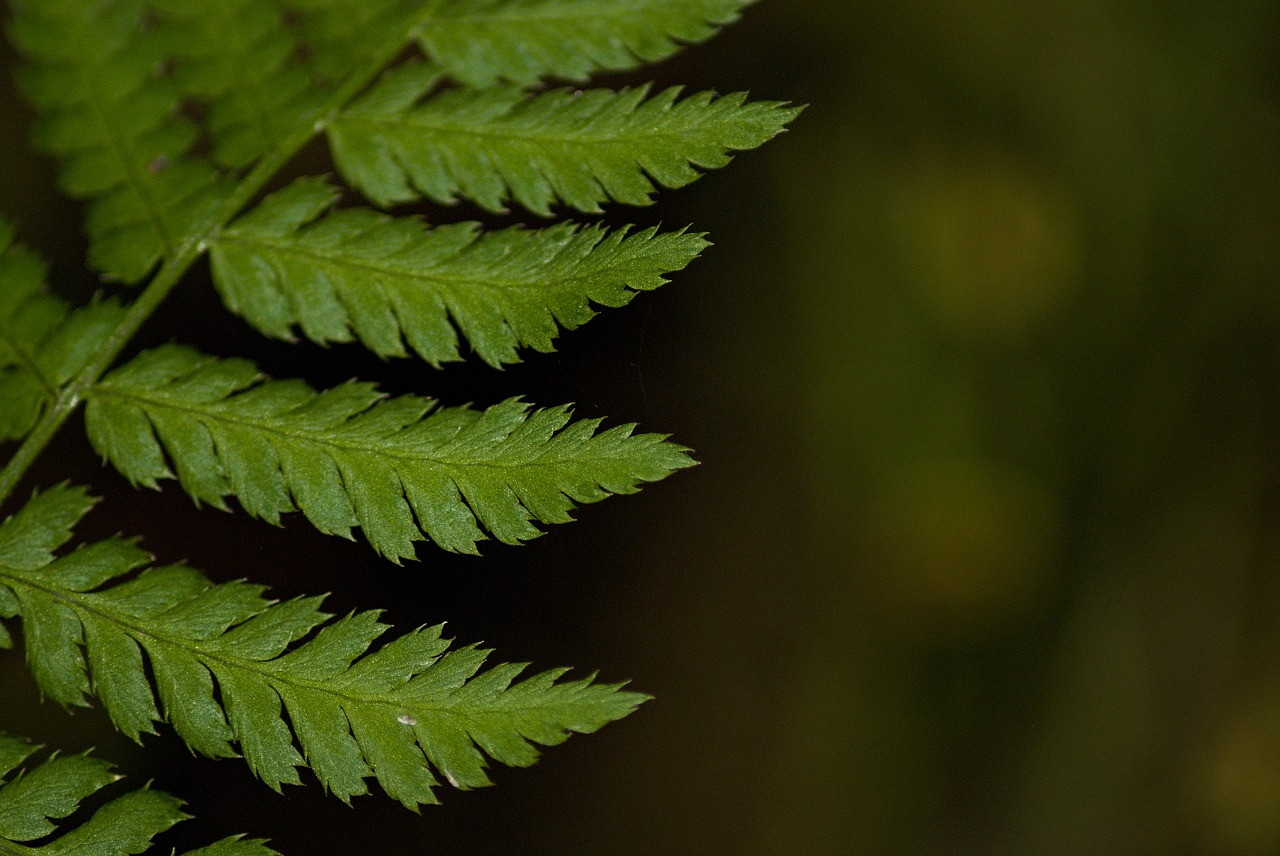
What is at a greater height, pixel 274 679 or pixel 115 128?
pixel 115 128

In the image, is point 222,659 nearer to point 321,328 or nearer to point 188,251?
point 321,328

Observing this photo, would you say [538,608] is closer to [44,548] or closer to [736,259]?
[736,259]

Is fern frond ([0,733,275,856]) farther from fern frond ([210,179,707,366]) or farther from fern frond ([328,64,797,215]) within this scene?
fern frond ([328,64,797,215])

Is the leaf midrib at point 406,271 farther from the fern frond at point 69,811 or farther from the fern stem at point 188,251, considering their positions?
the fern frond at point 69,811

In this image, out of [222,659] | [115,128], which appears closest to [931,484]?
[222,659]

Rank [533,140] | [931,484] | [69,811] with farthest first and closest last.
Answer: [931,484], [533,140], [69,811]

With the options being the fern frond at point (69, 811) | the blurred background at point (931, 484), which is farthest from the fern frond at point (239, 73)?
the blurred background at point (931, 484)

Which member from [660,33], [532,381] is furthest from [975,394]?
[660,33]

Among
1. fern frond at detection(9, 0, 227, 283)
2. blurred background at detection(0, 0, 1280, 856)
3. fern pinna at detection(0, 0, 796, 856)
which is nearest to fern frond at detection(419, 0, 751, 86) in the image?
fern pinna at detection(0, 0, 796, 856)
